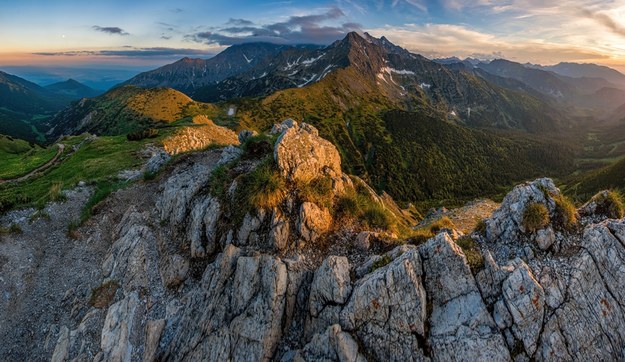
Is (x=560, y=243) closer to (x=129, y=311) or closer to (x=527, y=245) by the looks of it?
(x=527, y=245)

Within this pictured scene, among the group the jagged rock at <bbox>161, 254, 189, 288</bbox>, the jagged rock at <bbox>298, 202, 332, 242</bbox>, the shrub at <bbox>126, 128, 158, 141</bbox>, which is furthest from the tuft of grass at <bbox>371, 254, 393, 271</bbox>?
the shrub at <bbox>126, 128, 158, 141</bbox>

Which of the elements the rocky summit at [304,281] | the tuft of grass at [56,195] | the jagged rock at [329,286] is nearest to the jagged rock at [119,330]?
the rocky summit at [304,281]

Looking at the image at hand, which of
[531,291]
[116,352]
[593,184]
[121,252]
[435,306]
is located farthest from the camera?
[593,184]

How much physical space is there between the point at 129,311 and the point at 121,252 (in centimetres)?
547

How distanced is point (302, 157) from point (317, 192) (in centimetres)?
302

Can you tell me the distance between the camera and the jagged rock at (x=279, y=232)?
20266 mm

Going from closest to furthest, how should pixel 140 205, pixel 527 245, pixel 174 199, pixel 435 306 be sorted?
1. pixel 435 306
2. pixel 527 245
3. pixel 174 199
4. pixel 140 205

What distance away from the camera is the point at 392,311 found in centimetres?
1545

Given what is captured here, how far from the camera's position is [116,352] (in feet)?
59.9

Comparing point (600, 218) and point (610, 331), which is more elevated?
point (600, 218)

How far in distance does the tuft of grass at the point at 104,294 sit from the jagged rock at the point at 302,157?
561 inches

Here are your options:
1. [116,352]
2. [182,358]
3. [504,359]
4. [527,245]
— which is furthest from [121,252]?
[527,245]

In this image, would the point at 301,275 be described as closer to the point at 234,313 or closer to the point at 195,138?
the point at 234,313

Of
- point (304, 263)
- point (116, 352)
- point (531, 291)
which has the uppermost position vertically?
point (531, 291)
